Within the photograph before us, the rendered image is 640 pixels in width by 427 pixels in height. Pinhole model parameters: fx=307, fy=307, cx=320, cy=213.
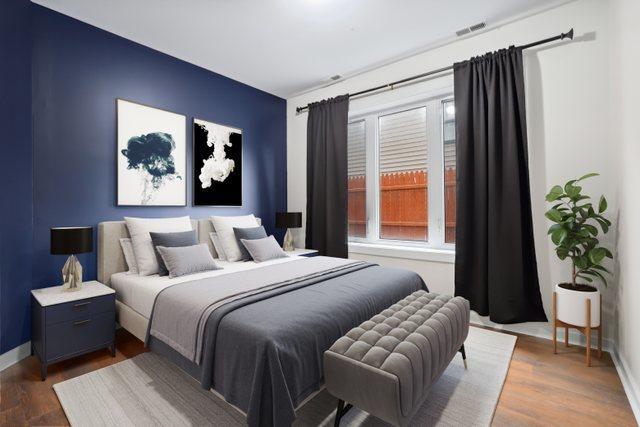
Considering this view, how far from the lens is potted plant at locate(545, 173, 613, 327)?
7.63 feet

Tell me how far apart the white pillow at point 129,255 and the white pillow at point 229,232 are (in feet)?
2.98

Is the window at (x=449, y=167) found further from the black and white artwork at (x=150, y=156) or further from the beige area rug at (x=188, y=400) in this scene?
the black and white artwork at (x=150, y=156)

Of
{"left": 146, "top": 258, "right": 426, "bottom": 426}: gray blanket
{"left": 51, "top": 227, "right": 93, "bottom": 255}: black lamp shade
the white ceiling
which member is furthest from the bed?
the white ceiling

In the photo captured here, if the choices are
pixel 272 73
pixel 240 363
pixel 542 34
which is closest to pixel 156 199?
pixel 272 73

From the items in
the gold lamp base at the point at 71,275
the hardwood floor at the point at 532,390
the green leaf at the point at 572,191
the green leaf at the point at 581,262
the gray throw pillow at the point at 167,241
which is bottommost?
the hardwood floor at the point at 532,390

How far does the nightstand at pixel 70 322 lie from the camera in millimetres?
2225

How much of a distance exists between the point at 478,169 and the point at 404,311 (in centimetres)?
183

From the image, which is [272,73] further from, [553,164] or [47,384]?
[47,384]

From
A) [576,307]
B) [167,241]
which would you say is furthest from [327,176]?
[576,307]

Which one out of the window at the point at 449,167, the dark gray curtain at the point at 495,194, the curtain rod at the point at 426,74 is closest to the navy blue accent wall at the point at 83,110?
the curtain rod at the point at 426,74

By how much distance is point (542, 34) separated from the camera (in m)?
2.79

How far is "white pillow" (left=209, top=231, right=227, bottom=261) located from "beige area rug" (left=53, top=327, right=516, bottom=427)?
1359 millimetres

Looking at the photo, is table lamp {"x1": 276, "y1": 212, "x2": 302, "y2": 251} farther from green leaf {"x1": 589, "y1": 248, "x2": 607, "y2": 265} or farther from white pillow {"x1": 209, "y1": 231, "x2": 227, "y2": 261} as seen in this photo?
green leaf {"x1": 589, "y1": 248, "x2": 607, "y2": 265}

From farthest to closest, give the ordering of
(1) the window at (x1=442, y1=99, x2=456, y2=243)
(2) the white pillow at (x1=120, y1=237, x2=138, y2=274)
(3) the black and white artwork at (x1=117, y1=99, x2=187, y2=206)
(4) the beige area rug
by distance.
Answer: (1) the window at (x1=442, y1=99, x2=456, y2=243), (3) the black and white artwork at (x1=117, y1=99, x2=187, y2=206), (2) the white pillow at (x1=120, y1=237, x2=138, y2=274), (4) the beige area rug
